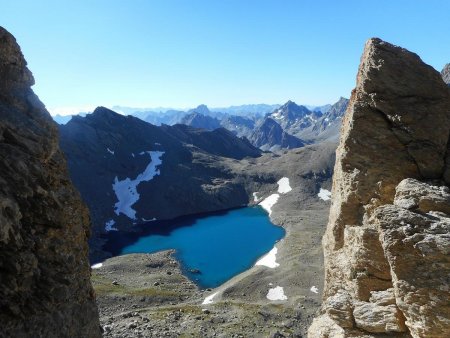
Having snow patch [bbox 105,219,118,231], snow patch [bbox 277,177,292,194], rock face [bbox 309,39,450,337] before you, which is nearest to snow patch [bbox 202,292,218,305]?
rock face [bbox 309,39,450,337]

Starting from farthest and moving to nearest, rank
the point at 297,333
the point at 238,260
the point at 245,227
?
the point at 245,227 < the point at 238,260 < the point at 297,333

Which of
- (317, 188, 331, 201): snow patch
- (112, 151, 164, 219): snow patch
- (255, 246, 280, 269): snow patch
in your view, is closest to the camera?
(255, 246, 280, 269): snow patch

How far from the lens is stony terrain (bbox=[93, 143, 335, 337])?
58.8 metres

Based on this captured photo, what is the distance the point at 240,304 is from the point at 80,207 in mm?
56411

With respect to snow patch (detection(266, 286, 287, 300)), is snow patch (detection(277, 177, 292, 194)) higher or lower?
higher

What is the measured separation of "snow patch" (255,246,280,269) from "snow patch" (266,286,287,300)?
1375cm

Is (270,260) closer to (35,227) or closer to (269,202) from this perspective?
(269,202)

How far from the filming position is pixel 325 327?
1772 cm

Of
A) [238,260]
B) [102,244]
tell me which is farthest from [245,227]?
[102,244]

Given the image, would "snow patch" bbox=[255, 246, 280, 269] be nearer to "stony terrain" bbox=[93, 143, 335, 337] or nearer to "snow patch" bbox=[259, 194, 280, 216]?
"stony terrain" bbox=[93, 143, 335, 337]

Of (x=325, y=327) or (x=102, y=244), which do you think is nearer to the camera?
(x=325, y=327)

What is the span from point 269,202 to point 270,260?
2929 inches

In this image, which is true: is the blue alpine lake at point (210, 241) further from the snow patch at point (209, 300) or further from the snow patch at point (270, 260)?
the snow patch at point (209, 300)

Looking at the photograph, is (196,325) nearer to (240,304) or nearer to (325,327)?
(240,304)
